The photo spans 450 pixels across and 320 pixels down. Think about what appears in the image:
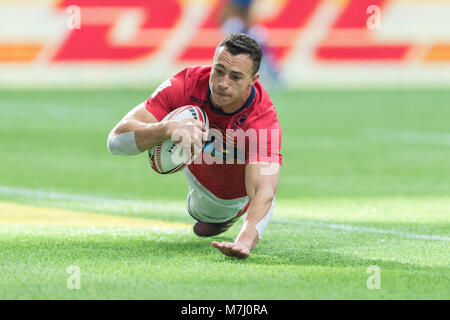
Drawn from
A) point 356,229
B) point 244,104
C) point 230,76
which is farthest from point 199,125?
point 356,229

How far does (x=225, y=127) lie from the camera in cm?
580

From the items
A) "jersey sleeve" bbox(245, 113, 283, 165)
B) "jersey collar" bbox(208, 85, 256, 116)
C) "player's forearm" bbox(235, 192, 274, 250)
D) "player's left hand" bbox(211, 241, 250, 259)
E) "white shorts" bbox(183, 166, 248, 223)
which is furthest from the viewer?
"white shorts" bbox(183, 166, 248, 223)

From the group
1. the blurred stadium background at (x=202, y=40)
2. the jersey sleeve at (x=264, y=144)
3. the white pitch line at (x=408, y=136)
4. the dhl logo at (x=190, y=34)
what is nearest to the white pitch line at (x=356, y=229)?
the jersey sleeve at (x=264, y=144)

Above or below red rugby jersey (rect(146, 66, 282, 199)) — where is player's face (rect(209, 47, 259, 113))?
above

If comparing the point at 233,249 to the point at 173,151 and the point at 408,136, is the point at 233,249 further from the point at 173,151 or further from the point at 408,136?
the point at 408,136

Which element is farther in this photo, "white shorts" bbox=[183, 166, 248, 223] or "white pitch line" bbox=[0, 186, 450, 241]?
"white pitch line" bbox=[0, 186, 450, 241]

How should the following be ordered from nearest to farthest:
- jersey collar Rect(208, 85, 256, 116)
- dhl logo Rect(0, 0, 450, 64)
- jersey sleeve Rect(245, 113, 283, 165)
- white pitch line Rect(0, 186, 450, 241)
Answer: jersey sleeve Rect(245, 113, 283, 165), jersey collar Rect(208, 85, 256, 116), white pitch line Rect(0, 186, 450, 241), dhl logo Rect(0, 0, 450, 64)

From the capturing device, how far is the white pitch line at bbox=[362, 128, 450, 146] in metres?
12.5

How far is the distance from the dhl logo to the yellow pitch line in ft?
41.0

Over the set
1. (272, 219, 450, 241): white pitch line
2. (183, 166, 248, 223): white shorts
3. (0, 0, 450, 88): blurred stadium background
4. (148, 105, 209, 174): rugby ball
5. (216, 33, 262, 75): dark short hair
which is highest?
(0, 0, 450, 88): blurred stadium background

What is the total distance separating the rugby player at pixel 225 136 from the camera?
539 cm

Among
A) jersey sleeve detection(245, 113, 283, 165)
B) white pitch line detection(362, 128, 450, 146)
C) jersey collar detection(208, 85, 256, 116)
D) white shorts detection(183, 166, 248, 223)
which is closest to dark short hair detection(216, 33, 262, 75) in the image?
jersey collar detection(208, 85, 256, 116)

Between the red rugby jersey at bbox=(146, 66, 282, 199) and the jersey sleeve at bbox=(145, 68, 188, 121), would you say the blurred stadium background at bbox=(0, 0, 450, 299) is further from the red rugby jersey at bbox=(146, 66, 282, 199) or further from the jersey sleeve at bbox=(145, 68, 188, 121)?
the jersey sleeve at bbox=(145, 68, 188, 121)
